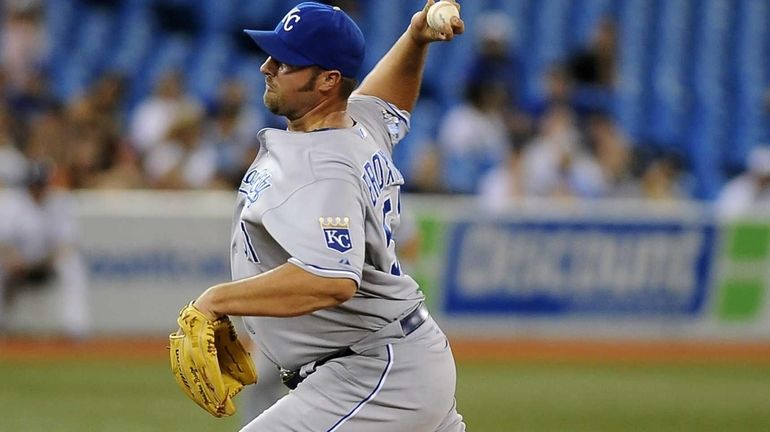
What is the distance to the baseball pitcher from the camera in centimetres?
392

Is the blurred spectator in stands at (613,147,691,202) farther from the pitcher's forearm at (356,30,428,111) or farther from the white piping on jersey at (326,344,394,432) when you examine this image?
the white piping on jersey at (326,344,394,432)

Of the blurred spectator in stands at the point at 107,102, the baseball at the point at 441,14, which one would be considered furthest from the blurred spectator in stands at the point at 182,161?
the baseball at the point at 441,14

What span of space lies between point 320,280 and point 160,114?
31.8 feet

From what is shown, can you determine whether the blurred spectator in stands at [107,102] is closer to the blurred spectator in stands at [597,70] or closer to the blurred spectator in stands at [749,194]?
the blurred spectator in stands at [597,70]

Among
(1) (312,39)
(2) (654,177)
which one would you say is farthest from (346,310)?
(2) (654,177)

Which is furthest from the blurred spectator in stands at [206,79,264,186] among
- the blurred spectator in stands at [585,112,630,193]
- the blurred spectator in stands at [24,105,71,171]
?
the blurred spectator in stands at [585,112,630,193]

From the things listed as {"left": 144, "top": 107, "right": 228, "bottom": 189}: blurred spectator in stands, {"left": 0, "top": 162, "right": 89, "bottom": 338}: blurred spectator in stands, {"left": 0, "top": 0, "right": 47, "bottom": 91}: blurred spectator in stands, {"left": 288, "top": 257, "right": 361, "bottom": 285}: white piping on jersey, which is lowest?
{"left": 0, "top": 162, "right": 89, "bottom": 338}: blurred spectator in stands

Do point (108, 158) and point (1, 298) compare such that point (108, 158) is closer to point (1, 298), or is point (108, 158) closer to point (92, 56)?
point (1, 298)

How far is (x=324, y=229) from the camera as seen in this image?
391cm

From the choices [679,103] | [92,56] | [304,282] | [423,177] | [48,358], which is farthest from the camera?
[679,103]

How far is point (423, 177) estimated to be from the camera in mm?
13438

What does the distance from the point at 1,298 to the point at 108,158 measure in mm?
1563

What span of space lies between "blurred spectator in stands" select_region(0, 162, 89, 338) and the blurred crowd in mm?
218

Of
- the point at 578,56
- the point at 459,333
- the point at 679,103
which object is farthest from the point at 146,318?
the point at 679,103
